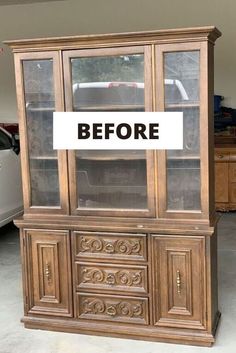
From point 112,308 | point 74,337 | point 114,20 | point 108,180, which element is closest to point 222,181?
point 114,20

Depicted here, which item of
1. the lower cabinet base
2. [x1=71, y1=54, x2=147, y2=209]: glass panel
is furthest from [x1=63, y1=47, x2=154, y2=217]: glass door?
the lower cabinet base

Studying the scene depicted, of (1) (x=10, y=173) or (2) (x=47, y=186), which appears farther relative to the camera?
(1) (x=10, y=173)

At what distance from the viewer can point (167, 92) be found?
294 cm

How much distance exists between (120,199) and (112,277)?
1.63 ft

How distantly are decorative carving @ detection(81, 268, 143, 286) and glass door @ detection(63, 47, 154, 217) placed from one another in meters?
0.37

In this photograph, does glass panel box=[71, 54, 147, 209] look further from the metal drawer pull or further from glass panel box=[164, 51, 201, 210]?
the metal drawer pull

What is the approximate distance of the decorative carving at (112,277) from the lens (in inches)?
121

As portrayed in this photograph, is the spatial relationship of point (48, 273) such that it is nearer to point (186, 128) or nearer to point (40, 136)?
point (40, 136)

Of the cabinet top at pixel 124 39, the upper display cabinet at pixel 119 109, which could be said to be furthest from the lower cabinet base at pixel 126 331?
the cabinet top at pixel 124 39

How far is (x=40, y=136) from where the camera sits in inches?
126

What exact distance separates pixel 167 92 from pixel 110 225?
34.7 inches

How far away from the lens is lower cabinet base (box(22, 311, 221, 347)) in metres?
2.99

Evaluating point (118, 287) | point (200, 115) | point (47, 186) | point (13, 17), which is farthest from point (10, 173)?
point (13, 17)

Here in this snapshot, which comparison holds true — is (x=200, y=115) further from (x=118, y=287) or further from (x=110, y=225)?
(x=118, y=287)
